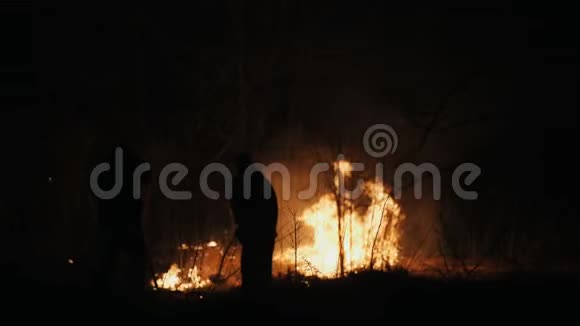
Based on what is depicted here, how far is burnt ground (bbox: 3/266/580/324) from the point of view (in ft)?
18.2

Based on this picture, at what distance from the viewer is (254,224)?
705 cm

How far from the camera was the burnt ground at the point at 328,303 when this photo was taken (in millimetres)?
5543

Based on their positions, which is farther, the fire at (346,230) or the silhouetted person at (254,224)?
the fire at (346,230)

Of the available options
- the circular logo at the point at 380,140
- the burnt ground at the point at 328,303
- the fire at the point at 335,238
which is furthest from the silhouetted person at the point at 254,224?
the circular logo at the point at 380,140

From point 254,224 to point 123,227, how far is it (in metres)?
1.60

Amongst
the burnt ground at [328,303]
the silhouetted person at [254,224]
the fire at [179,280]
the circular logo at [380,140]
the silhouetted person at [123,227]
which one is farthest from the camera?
the circular logo at [380,140]

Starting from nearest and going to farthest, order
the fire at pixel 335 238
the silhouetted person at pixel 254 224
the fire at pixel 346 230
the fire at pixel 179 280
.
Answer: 1. the silhouetted person at pixel 254 224
2. the fire at pixel 179 280
3. the fire at pixel 335 238
4. the fire at pixel 346 230

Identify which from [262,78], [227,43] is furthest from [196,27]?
[262,78]

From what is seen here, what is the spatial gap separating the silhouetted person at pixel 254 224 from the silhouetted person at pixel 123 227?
4.10 ft

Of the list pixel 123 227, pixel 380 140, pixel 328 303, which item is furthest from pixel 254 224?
pixel 380 140

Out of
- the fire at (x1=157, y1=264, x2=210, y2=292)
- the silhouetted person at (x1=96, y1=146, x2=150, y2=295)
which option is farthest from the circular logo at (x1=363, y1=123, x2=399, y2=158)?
the silhouetted person at (x1=96, y1=146, x2=150, y2=295)

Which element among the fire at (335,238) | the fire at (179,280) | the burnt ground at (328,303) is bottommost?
the burnt ground at (328,303)

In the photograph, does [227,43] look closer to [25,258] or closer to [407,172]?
[407,172]

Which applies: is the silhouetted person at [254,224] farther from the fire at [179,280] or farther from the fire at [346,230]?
the fire at [346,230]
